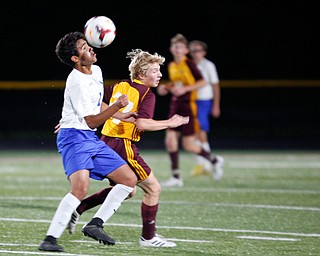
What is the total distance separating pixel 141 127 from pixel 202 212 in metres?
2.39

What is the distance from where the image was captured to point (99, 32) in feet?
24.2

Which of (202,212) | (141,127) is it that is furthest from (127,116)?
(202,212)

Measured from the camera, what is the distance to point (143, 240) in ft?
24.0

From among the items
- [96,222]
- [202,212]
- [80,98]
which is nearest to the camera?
[80,98]

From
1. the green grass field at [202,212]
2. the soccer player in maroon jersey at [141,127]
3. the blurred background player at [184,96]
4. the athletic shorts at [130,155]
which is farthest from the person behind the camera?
the blurred background player at [184,96]

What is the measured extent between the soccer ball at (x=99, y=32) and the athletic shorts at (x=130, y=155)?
0.84 metres

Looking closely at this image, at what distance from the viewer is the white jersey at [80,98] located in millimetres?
6879

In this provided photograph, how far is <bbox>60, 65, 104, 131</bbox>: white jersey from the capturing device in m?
6.88

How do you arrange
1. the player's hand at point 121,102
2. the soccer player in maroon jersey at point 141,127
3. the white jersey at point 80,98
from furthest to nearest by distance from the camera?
the soccer player in maroon jersey at point 141,127 → the white jersey at point 80,98 → the player's hand at point 121,102

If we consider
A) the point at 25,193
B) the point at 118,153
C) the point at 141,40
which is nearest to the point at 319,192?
the point at 25,193

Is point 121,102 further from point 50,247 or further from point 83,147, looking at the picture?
point 50,247

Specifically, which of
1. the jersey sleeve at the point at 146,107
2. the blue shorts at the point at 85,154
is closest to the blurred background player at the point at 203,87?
the jersey sleeve at the point at 146,107

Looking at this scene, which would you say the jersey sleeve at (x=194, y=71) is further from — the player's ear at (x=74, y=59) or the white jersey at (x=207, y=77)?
the player's ear at (x=74, y=59)

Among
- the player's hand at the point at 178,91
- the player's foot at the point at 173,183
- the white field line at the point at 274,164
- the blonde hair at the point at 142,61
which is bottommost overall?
the white field line at the point at 274,164
